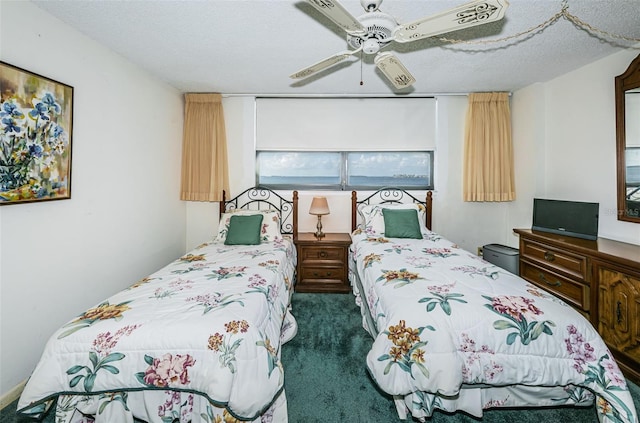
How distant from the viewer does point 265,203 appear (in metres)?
3.82

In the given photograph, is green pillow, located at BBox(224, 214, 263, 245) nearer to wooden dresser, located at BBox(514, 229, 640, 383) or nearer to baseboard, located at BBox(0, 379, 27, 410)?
baseboard, located at BBox(0, 379, 27, 410)

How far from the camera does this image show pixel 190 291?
174 centimetres

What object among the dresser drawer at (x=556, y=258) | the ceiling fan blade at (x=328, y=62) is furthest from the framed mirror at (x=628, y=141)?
the ceiling fan blade at (x=328, y=62)

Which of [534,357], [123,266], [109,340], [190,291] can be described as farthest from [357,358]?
[123,266]

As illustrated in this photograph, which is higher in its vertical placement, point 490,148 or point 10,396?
point 490,148

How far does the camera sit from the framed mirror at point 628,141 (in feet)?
7.47

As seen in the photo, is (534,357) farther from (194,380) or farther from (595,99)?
(595,99)

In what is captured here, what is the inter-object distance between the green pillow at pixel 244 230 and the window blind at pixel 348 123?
1.15 m

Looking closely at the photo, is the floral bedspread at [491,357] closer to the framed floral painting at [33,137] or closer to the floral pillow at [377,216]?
the floral pillow at [377,216]

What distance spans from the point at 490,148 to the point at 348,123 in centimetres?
181

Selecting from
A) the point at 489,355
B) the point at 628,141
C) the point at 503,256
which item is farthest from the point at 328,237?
the point at 628,141

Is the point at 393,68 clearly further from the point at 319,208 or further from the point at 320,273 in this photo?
the point at 320,273

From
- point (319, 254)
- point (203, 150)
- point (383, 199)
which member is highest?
point (203, 150)

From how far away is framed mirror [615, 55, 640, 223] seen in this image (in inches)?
89.6
